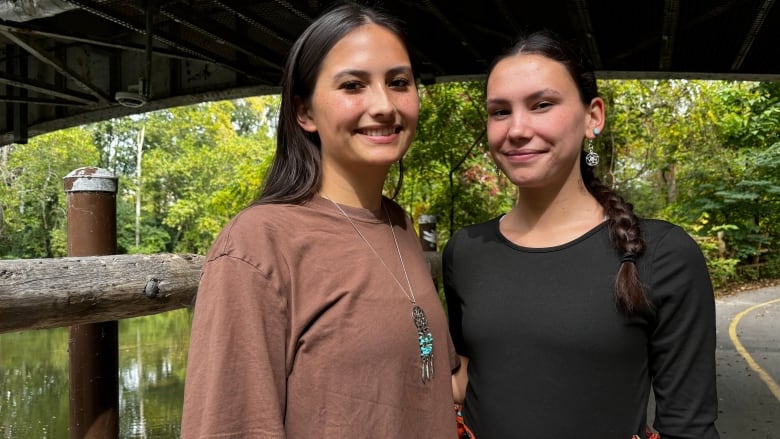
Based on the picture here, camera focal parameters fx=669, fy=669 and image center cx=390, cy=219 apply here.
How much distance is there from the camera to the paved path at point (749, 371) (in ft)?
16.4

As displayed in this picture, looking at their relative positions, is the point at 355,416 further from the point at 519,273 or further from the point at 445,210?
the point at 445,210

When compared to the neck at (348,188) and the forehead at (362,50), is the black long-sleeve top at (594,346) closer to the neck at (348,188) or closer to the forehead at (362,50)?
the neck at (348,188)

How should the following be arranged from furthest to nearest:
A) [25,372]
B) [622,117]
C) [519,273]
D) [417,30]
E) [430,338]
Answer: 1. [622,117]
2. [25,372]
3. [417,30]
4. [519,273]
5. [430,338]

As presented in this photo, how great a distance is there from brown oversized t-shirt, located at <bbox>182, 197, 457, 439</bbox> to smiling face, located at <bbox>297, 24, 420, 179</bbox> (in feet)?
0.45

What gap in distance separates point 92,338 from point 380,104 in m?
2.02

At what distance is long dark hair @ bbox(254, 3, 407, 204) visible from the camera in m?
1.42

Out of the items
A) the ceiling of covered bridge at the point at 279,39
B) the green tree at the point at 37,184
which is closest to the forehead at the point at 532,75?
the ceiling of covered bridge at the point at 279,39

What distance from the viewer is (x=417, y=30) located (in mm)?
5711

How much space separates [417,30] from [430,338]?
4.72 m

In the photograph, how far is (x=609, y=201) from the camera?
1.63 metres

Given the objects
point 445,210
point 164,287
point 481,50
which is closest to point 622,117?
point 445,210

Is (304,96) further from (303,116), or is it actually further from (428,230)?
(428,230)

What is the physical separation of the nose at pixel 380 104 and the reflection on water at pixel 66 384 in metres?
7.06

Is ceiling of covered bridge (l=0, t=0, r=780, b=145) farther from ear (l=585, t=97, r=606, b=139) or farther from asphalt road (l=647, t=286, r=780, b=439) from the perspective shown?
ear (l=585, t=97, r=606, b=139)
